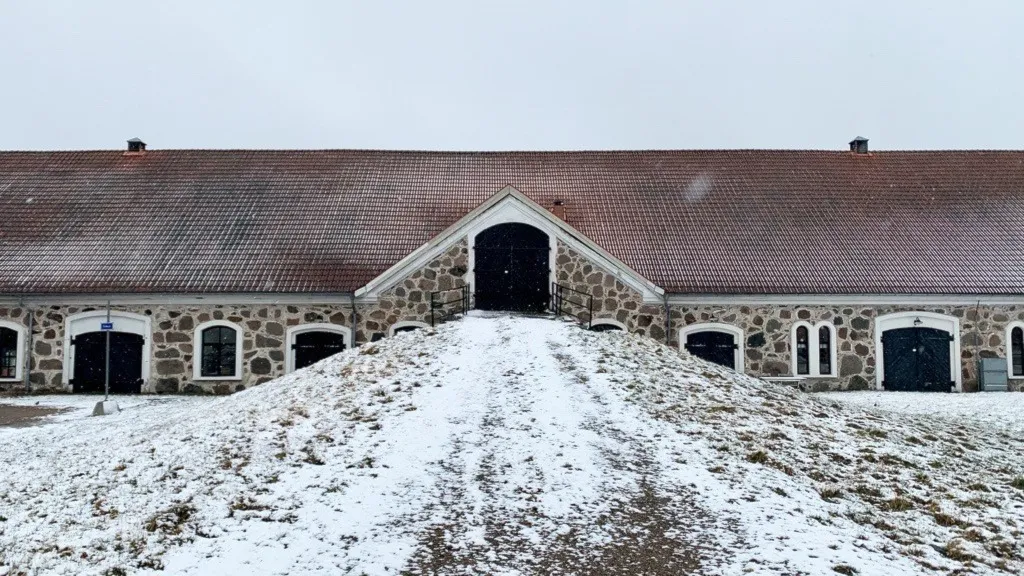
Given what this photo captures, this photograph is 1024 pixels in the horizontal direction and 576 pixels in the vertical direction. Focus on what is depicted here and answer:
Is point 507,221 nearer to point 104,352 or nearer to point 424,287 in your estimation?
point 424,287

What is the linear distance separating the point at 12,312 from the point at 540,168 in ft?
42.5

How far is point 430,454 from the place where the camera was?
743cm

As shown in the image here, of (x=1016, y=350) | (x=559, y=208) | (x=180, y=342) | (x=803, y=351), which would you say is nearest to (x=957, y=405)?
(x=803, y=351)

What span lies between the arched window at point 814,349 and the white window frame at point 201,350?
39.1 ft

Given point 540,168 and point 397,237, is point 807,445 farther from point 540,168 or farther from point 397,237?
point 540,168

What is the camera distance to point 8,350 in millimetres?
16375

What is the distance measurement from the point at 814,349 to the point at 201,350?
1323 cm

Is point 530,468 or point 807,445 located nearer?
point 530,468

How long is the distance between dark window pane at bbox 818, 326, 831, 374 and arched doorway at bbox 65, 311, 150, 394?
571 inches

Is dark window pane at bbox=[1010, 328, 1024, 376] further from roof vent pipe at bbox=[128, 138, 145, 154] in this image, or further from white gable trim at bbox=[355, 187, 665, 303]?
roof vent pipe at bbox=[128, 138, 145, 154]

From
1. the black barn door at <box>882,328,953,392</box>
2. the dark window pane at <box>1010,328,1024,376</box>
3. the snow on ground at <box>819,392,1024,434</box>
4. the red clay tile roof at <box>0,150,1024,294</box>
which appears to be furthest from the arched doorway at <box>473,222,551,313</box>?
the dark window pane at <box>1010,328,1024,376</box>

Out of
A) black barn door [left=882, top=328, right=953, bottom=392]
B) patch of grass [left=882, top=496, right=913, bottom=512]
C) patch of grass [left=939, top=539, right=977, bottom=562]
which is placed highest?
black barn door [left=882, top=328, right=953, bottom=392]

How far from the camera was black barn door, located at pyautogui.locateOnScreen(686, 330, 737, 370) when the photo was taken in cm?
1647

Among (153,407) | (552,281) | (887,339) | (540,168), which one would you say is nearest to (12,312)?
(153,407)
